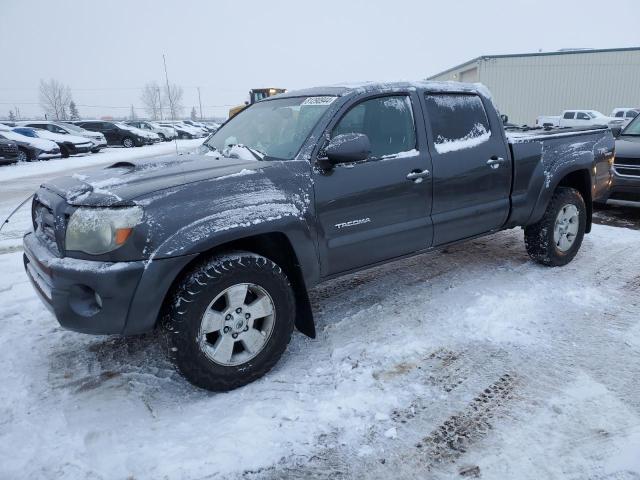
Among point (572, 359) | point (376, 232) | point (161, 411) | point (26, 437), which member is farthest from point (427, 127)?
point (26, 437)

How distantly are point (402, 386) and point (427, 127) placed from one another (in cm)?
198

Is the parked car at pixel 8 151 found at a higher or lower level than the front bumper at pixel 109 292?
higher

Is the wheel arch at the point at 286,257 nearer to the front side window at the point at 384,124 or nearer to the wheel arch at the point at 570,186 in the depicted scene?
the front side window at the point at 384,124

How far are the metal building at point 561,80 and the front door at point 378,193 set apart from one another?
123ft

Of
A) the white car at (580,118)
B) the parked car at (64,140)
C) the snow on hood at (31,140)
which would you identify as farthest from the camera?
the white car at (580,118)

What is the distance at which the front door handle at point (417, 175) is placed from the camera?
349cm

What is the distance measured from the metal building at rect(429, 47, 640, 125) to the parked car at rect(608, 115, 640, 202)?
33167 mm

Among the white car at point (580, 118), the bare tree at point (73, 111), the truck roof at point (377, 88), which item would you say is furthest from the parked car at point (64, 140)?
the bare tree at point (73, 111)

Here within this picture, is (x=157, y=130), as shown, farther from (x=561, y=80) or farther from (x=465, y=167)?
(x=465, y=167)

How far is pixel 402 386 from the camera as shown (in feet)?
9.25

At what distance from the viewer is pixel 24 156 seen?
17.9m

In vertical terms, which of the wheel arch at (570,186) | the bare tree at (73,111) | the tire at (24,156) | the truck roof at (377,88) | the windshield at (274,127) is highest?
the bare tree at (73,111)

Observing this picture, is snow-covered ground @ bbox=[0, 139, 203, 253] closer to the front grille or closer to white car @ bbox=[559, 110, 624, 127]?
the front grille

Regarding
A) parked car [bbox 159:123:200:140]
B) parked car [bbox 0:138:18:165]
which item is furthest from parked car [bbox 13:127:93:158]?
parked car [bbox 159:123:200:140]
